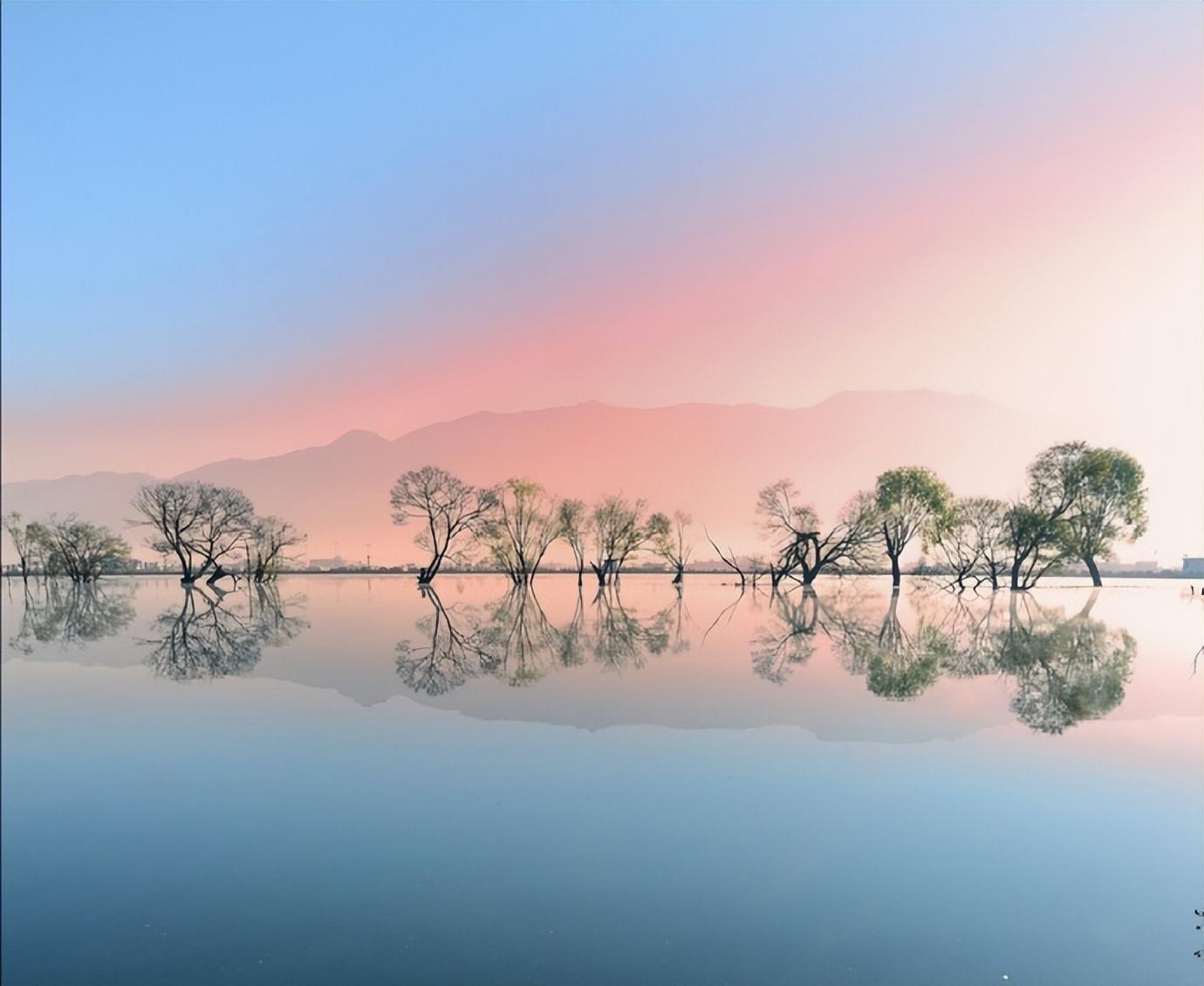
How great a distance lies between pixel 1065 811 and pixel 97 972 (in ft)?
30.1

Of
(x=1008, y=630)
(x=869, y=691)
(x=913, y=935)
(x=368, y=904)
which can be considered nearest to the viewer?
(x=913, y=935)

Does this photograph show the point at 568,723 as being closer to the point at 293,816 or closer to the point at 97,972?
the point at 293,816

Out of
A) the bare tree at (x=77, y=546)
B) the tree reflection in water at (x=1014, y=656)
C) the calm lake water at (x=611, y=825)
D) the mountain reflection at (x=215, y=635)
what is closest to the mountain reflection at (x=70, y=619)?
the mountain reflection at (x=215, y=635)

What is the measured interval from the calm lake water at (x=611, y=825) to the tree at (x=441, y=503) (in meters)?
44.4

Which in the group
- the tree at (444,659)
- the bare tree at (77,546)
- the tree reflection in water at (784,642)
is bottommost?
the tree reflection in water at (784,642)

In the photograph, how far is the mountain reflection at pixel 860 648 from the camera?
15.6 meters

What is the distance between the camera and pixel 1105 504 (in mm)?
57438

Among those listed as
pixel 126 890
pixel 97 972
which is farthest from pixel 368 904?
pixel 126 890

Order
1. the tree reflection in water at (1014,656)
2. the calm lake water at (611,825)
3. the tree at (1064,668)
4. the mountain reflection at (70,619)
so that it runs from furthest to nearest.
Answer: the mountain reflection at (70,619) < the tree reflection in water at (1014,656) < the tree at (1064,668) < the calm lake water at (611,825)

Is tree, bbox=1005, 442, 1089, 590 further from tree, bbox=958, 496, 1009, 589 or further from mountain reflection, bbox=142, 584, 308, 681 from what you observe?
mountain reflection, bbox=142, 584, 308, 681

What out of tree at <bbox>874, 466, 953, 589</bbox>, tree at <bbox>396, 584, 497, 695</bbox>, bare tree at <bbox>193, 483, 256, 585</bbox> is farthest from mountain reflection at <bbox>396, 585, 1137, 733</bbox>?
bare tree at <bbox>193, 483, 256, 585</bbox>

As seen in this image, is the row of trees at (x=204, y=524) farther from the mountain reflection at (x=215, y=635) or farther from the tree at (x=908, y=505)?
the tree at (x=908, y=505)

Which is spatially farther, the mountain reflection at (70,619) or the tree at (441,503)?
the tree at (441,503)

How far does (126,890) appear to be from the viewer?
6.18m
